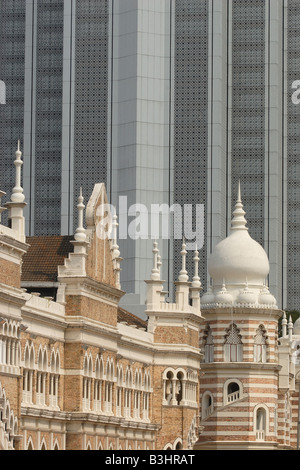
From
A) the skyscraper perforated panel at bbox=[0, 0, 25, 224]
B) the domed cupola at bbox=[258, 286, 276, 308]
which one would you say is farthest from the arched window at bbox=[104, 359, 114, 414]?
the skyscraper perforated panel at bbox=[0, 0, 25, 224]

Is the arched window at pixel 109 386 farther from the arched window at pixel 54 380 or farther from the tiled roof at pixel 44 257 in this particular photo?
the arched window at pixel 54 380

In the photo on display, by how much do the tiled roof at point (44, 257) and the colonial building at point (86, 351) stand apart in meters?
0.04

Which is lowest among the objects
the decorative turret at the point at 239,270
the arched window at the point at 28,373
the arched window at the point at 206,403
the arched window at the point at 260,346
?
the arched window at the point at 28,373

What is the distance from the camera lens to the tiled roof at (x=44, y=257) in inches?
2463

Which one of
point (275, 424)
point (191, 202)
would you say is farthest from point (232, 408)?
point (191, 202)

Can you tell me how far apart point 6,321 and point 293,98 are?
68228 millimetres

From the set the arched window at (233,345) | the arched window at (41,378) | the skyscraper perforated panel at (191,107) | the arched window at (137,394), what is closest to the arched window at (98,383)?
the arched window at (41,378)

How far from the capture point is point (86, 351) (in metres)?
59.8

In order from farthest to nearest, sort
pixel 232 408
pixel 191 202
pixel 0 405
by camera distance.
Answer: pixel 191 202
pixel 232 408
pixel 0 405

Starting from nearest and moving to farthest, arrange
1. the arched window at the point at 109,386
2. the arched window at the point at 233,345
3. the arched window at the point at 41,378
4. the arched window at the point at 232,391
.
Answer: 1. the arched window at the point at 41,378
2. the arched window at the point at 109,386
3. the arched window at the point at 232,391
4. the arched window at the point at 233,345

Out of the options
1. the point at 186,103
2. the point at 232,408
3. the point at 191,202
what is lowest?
the point at 232,408

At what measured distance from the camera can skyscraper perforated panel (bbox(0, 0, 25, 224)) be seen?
376ft

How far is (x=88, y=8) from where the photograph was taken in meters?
115
